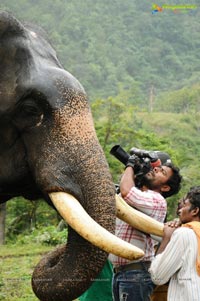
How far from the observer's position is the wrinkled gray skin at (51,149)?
3.38 metres

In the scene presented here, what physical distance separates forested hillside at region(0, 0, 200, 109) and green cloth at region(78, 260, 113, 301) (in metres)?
67.7

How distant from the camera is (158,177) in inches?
175

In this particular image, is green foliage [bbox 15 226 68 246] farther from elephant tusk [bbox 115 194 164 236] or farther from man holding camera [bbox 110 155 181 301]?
elephant tusk [bbox 115 194 164 236]

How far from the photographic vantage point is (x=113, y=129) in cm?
2303

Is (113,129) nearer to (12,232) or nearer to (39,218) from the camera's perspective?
(39,218)

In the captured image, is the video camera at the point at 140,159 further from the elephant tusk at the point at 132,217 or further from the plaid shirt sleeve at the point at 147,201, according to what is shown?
the elephant tusk at the point at 132,217

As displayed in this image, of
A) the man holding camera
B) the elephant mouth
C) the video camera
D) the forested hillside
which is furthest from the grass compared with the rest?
the forested hillside

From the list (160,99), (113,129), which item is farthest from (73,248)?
(160,99)

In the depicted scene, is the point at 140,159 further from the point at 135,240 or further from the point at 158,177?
the point at 135,240

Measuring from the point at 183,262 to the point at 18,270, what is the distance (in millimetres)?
6316

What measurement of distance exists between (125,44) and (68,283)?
298ft

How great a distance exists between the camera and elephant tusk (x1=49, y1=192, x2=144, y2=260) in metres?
2.99

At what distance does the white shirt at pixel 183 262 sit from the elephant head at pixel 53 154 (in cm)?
45

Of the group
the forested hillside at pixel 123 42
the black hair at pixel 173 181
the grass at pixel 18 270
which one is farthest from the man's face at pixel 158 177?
the forested hillside at pixel 123 42
